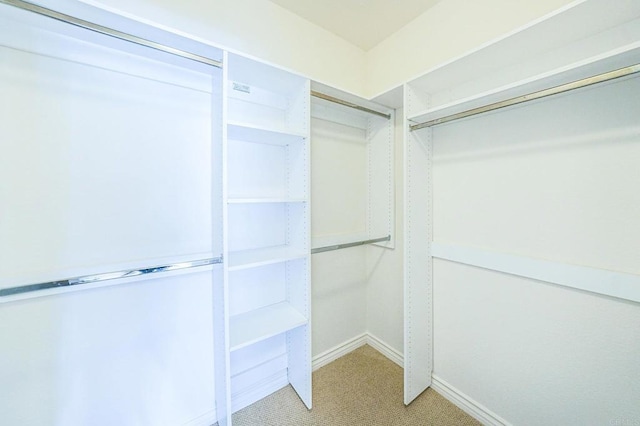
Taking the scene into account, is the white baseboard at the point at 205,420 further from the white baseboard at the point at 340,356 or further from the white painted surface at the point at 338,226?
the white painted surface at the point at 338,226

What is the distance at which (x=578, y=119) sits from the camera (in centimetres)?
114

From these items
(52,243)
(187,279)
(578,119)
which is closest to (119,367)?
(187,279)

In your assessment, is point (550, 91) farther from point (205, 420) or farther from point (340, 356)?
point (205, 420)

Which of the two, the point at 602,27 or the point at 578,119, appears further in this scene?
the point at 578,119

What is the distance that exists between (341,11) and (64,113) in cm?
184

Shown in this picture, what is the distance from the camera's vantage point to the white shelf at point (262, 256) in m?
1.31

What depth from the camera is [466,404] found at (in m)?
1.54

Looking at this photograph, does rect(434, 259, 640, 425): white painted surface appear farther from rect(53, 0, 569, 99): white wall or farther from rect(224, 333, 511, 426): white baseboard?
rect(53, 0, 569, 99): white wall

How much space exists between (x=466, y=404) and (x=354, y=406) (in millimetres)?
742

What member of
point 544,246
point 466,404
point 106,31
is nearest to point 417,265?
point 544,246

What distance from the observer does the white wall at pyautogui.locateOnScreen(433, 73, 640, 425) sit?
3.41 ft

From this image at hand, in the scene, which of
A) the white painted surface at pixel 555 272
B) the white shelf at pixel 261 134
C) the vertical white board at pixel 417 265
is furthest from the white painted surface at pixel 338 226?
the white painted surface at pixel 555 272

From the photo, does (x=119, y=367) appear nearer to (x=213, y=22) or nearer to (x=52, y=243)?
(x=52, y=243)

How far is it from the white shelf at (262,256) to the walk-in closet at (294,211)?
23mm
